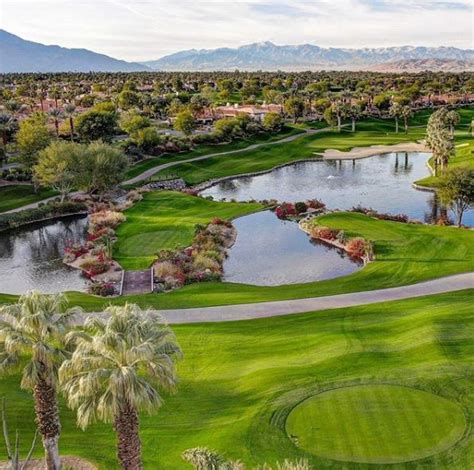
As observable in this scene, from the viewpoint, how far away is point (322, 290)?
129 ft

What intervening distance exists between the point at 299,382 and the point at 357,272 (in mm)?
19186

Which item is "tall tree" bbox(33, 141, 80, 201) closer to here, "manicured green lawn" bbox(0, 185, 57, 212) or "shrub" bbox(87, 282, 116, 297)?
"manicured green lawn" bbox(0, 185, 57, 212)

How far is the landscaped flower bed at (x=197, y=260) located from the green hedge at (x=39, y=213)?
17.2 meters

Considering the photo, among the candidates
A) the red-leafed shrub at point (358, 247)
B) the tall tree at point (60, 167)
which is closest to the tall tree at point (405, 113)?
the tall tree at point (60, 167)

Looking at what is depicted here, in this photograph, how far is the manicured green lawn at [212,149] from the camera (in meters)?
85.6

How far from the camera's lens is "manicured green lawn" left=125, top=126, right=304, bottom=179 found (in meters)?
85.6

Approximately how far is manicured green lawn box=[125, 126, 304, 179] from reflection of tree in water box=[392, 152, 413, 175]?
2176 centimetres

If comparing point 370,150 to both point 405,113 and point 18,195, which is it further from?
point 18,195

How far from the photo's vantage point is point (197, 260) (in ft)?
155

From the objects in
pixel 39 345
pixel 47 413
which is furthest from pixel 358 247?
pixel 39 345

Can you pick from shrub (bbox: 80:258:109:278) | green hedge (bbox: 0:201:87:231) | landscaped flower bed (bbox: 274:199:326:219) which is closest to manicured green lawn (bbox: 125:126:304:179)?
green hedge (bbox: 0:201:87:231)

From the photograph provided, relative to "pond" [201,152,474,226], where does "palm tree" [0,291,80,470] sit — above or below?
above

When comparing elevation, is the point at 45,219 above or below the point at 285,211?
below

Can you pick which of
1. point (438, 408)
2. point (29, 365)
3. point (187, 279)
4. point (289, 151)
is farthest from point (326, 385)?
point (289, 151)
